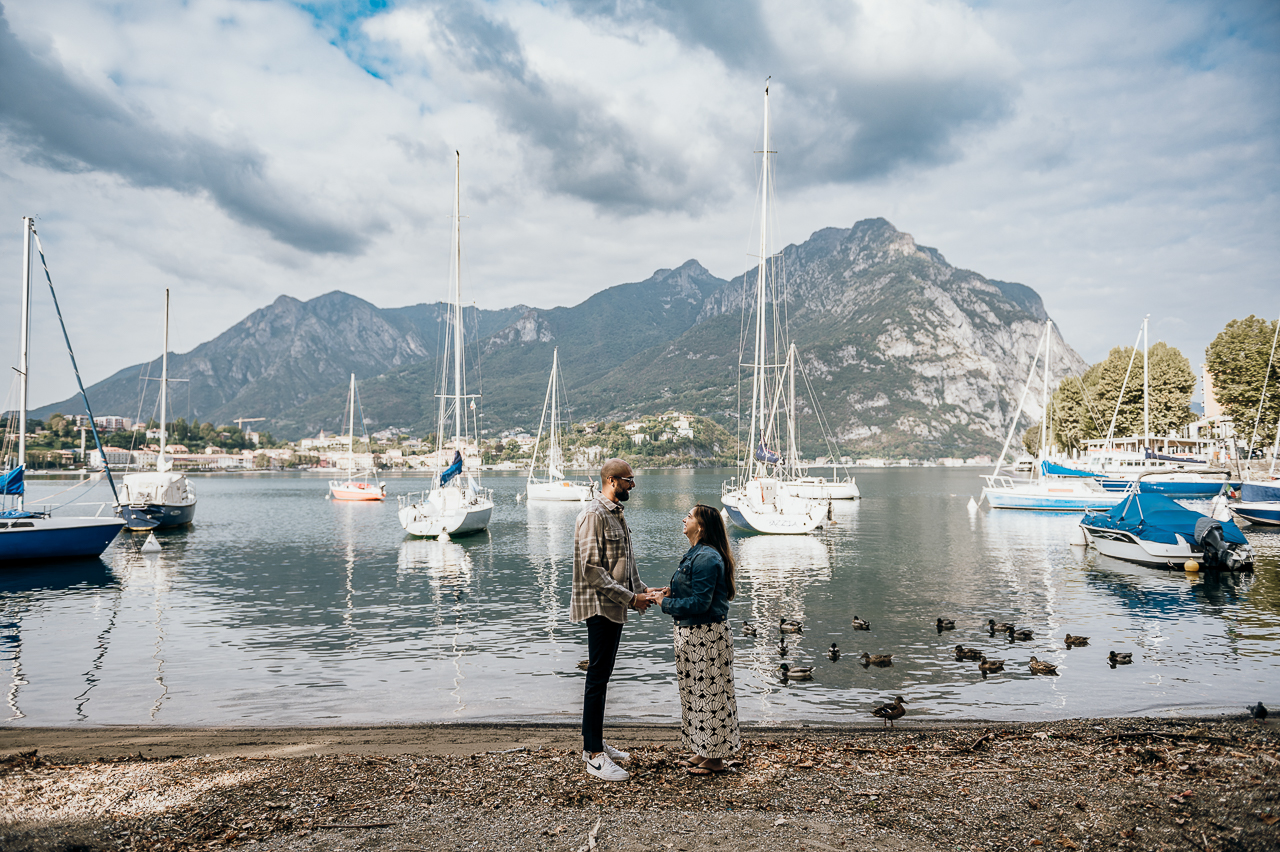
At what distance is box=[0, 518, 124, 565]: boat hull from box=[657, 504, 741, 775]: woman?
29.5m

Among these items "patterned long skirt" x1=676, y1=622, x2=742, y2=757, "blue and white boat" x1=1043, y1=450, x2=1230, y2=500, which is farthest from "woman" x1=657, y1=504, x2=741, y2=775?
"blue and white boat" x1=1043, y1=450, x2=1230, y2=500

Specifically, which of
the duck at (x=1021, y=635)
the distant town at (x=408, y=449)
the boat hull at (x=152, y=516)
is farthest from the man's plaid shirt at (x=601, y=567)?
the distant town at (x=408, y=449)

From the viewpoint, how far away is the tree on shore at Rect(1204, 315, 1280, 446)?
5106 cm

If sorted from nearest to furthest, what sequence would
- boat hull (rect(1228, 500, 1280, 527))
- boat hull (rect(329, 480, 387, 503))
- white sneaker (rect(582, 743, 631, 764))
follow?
1. white sneaker (rect(582, 743, 631, 764))
2. boat hull (rect(1228, 500, 1280, 527))
3. boat hull (rect(329, 480, 387, 503))

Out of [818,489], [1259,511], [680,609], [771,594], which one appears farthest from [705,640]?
[818,489]

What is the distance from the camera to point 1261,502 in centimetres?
3994

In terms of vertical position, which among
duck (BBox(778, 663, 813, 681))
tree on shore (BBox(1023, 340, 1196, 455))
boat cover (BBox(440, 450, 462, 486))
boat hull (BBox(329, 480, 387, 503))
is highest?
tree on shore (BBox(1023, 340, 1196, 455))

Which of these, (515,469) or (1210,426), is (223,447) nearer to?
(515,469)

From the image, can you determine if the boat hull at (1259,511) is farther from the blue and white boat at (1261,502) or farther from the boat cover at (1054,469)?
the boat cover at (1054,469)

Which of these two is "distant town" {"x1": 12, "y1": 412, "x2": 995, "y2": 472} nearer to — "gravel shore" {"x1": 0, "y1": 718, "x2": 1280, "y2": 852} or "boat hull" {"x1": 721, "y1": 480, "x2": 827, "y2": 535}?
"boat hull" {"x1": 721, "y1": 480, "x2": 827, "y2": 535}

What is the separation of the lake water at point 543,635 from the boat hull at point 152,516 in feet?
25.4

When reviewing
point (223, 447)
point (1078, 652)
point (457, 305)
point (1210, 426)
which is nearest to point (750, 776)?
point (1078, 652)

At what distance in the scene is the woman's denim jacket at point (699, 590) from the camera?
5.86 m

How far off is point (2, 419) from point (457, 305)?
62.7ft
